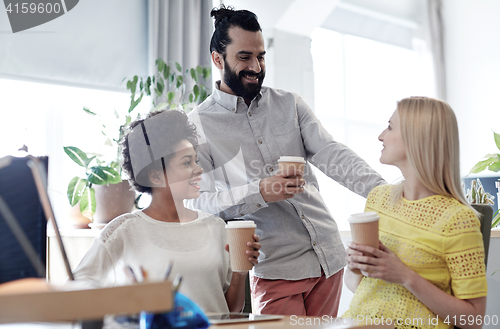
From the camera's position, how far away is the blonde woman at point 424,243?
1.09 meters

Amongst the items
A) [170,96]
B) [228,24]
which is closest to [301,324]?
[228,24]

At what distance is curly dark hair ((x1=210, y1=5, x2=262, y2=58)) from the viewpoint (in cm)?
180

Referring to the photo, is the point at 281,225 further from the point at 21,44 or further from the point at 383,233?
the point at 21,44

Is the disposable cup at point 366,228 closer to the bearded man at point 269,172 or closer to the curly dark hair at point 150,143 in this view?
the bearded man at point 269,172

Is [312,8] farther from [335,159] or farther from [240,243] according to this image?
[240,243]

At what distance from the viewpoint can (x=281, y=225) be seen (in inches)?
67.7

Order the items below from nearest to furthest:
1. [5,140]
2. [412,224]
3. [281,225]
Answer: [412,224]
[281,225]
[5,140]

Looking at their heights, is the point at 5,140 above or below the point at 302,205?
above

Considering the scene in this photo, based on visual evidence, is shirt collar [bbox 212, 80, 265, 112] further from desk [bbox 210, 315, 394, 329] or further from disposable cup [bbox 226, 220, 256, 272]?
desk [bbox 210, 315, 394, 329]

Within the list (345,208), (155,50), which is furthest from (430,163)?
(345,208)

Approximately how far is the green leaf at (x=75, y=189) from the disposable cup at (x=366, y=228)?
200 cm

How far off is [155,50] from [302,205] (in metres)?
2.11

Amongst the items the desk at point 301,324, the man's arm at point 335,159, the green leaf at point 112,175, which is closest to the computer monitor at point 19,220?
the desk at point 301,324

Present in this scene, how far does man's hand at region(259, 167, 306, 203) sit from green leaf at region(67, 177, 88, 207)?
5.02 feet
